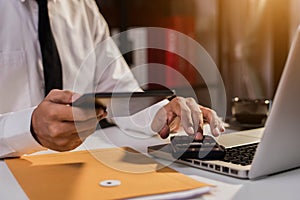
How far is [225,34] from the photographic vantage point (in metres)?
2.39

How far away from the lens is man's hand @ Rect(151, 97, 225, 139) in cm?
92

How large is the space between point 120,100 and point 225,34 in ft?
5.65

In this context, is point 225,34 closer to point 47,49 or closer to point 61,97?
point 47,49

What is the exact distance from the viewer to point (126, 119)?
1215 millimetres

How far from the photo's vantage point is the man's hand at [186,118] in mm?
918

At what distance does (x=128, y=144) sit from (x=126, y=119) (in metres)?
0.18

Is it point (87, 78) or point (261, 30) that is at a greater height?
point (261, 30)

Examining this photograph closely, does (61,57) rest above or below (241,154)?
above

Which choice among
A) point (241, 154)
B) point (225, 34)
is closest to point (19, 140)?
point (241, 154)

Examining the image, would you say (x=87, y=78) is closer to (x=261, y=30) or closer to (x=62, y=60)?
(x=62, y=60)

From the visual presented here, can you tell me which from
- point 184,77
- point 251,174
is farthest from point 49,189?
point 184,77

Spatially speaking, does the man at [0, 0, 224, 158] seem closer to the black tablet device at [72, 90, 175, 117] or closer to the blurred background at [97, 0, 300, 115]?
the black tablet device at [72, 90, 175, 117]

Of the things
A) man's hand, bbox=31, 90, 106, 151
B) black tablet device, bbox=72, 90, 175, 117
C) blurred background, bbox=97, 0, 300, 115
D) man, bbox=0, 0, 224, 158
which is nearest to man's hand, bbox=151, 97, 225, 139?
man, bbox=0, 0, 224, 158

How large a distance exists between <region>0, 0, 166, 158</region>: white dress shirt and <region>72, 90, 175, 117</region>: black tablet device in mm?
154
